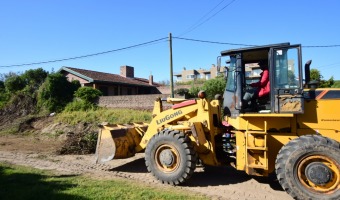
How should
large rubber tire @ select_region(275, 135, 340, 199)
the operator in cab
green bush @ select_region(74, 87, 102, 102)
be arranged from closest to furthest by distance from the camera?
large rubber tire @ select_region(275, 135, 340, 199) → the operator in cab → green bush @ select_region(74, 87, 102, 102)

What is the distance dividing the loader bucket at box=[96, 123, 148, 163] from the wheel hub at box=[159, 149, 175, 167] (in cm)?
148

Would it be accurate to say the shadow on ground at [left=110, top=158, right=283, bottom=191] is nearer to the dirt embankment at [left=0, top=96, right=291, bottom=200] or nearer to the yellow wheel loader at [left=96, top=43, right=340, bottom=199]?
the dirt embankment at [left=0, top=96, right=291, bottom=200]

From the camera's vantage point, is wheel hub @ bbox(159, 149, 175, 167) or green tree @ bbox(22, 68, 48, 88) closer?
wheel hub @ bbox(159, 149, 175, 167)

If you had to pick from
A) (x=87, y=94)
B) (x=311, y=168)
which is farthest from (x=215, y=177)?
(x=87, y=94)

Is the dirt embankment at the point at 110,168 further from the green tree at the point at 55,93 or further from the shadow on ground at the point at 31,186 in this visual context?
the green tree at the point at 55,93

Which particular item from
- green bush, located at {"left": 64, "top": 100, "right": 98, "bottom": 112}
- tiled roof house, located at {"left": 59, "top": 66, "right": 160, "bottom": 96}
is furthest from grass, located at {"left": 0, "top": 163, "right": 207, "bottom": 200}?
tiled roof house, located at {"left": 59, "top": 66, "right": 160, "bottom": 96}

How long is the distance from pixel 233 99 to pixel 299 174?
211 centimetres

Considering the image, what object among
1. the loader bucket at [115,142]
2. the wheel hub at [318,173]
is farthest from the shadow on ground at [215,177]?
the wheel hub at [318,173]

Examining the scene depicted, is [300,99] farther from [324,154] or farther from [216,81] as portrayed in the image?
[216,81]

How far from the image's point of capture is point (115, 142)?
7898 millimetres

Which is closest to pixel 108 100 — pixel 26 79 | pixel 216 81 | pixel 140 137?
pixel 216 81

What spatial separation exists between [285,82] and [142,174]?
4033 mm

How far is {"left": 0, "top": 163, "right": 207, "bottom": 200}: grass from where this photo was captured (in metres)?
5.72

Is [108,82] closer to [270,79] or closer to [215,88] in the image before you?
[215,88]
